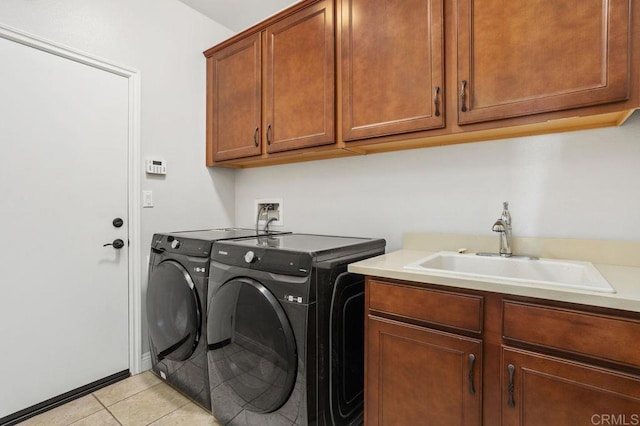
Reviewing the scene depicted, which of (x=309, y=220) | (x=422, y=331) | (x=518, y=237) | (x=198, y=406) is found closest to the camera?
(x=422, y=331)

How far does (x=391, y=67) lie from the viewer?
1.58 m

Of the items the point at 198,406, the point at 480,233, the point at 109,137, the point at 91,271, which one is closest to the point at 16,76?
the point at 109,137

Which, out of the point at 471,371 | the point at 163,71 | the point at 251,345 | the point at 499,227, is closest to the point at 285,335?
the point at 251,345

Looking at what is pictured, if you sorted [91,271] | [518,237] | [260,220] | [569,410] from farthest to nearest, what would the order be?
1. [260,220]
2. [91,271]
3. [518,237]
4. [569,410]

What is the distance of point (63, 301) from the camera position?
1.84 m

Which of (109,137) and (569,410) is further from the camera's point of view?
(109,137)

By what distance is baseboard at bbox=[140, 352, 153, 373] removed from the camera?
2160mm

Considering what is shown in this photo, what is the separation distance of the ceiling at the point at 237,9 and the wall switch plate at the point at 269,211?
145 cm

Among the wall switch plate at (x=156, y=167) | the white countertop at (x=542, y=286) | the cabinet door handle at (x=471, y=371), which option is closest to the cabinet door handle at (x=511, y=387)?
the cabinet door handle at (x=471, y=371)

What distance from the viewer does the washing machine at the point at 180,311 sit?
172cm

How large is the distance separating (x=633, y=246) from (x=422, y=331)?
3.17 feet

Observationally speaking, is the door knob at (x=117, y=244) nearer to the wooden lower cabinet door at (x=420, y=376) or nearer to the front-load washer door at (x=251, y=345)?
the front-load washer door at (x=251, y=345)

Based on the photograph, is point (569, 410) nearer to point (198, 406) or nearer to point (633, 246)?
point (633, 246)

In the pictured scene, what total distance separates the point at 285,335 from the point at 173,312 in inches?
36.0
